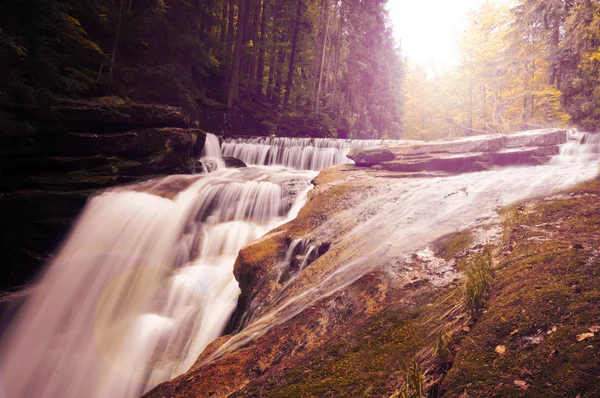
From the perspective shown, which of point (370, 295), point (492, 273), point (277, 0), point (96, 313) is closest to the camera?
point (492, 273)

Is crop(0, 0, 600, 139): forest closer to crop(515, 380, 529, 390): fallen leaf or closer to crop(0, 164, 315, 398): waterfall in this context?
crop(0, 164, 315, 398): waterfall

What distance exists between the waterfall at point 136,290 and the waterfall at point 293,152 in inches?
243

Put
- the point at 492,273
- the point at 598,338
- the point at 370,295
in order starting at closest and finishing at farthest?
the point at 598,338 < the point at 492,273 < the point at 370,295

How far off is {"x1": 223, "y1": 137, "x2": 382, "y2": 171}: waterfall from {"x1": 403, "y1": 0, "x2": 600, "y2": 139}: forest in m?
6.35

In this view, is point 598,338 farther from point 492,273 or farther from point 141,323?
point 141,323

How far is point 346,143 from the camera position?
16.2 m

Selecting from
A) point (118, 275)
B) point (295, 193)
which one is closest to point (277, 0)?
point (295, 193)

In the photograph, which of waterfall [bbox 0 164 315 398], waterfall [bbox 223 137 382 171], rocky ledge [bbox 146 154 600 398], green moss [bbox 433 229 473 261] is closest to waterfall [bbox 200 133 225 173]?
waterfall [bbox 223 137 382 171]

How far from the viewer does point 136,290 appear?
20.9ft

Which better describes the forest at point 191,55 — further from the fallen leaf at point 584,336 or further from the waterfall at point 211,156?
the fallen leaf at point 584,336

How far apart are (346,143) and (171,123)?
893 cm

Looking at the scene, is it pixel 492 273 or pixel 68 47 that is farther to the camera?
pixel 68 47

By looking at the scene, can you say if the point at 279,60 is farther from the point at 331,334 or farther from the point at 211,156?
the point at 331,334

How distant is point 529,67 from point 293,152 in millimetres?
15537
